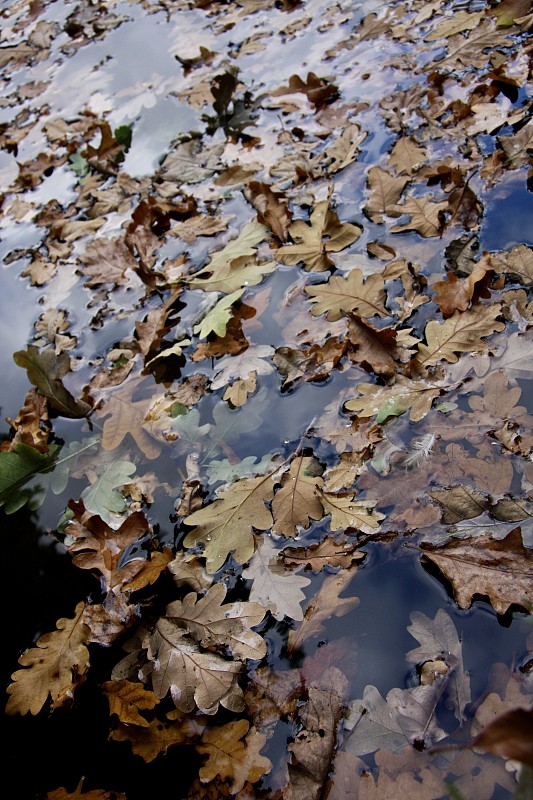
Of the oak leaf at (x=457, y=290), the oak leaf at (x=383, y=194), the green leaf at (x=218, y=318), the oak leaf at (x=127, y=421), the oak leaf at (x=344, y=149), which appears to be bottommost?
the oak leaf at (x=457, y=290)

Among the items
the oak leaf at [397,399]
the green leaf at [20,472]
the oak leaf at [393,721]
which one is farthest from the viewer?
the green leaf at [20,472]

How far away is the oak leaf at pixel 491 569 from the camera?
1.39 metres

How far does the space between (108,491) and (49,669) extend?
0.59 m

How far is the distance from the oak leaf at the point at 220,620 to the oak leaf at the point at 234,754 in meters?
0.17

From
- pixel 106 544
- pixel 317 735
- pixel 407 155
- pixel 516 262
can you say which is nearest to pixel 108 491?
pixel 106 544

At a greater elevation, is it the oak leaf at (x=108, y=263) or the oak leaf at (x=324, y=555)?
the oak leaf at (x=108, y=263)

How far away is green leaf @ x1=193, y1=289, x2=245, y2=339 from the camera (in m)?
2.26

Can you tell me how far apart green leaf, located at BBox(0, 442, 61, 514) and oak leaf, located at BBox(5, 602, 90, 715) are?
58 cm

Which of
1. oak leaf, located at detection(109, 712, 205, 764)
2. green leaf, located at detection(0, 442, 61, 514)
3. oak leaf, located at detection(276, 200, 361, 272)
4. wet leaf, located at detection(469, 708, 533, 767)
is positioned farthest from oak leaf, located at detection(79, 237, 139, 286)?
wet leaf, located at detection(469, 708, 533, 767)

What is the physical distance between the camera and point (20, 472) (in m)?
2.13

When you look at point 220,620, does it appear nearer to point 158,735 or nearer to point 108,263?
point 158,735

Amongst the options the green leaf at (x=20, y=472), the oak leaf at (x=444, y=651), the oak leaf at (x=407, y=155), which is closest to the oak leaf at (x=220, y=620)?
the oak leaf at (x=444, y=651)

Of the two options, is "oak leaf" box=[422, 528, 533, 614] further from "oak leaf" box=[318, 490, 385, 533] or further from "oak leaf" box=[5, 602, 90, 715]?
"oak leaf" box=[5, 602, 90, 715]

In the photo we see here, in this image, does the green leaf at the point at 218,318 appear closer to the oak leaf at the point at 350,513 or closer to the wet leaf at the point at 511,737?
the oak leaf at the point at 350,513
